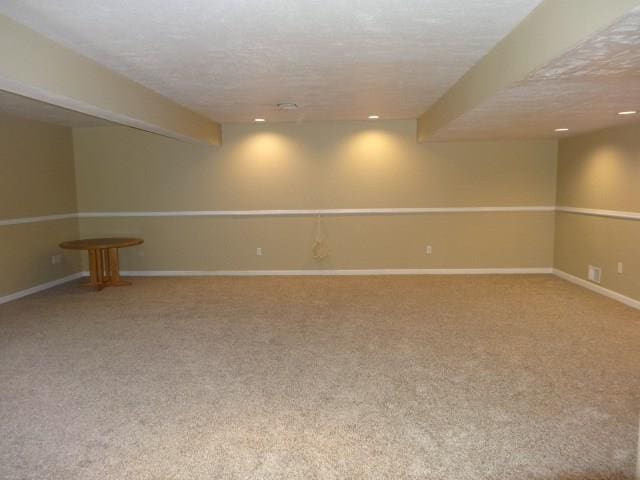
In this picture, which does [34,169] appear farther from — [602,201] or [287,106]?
[602,201]

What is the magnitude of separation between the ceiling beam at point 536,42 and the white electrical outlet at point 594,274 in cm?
300

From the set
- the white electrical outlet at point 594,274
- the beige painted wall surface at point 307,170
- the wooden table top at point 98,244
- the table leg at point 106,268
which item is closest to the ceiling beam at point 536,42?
the beige painted wall surface at point 307,170

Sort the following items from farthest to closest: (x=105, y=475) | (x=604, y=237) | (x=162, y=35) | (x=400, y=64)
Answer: (x=604, y=237) < (x=400, y=64) < (x=162, y=35) < (x=105, y=475)

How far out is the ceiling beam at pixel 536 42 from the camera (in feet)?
6.15

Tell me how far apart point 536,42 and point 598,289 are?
419 centimetres

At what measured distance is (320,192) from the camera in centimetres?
677

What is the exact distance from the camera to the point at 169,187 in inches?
269

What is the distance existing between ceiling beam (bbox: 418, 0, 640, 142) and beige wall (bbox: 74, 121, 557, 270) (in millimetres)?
2600

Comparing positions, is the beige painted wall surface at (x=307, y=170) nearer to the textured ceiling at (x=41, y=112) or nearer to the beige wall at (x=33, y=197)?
the beige wall at (x=33, y=197)

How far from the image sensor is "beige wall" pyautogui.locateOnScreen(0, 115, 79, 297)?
5540 millimetres

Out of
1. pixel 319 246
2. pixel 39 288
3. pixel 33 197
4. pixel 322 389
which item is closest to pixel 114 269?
pixel 39 288

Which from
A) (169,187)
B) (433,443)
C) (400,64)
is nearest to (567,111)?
(400,64)

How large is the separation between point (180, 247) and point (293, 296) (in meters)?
2.33

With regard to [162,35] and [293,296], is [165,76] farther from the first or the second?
[293,296]
